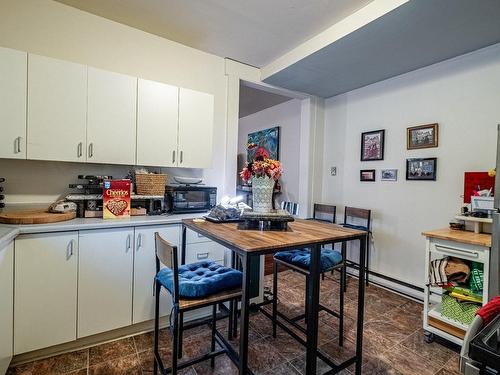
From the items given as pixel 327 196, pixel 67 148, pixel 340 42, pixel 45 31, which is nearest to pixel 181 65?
pixel 45 31

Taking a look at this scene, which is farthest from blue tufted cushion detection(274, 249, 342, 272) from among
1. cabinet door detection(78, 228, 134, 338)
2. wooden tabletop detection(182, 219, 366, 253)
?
cabinet door detection(78, 228, 134, 338)

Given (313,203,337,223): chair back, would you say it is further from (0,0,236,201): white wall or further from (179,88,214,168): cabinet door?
(179,88,214,168): cabinet door

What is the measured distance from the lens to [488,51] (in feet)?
7.76

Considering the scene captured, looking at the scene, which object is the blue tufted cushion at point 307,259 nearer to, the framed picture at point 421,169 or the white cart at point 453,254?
the white cart at point 453,254

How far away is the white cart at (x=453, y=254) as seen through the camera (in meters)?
1.83

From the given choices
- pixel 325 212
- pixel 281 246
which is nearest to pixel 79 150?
pixel 281 246

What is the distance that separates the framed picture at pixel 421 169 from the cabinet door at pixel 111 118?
295cm

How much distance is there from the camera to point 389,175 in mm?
3152

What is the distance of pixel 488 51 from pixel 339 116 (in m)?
1.67

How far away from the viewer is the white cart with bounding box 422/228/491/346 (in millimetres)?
1833

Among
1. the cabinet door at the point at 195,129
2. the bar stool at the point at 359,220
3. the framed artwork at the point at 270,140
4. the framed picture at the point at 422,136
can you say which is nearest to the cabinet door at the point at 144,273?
the cabinet door at the point at 195,129

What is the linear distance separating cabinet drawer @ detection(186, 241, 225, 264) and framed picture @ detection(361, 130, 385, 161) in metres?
2.29

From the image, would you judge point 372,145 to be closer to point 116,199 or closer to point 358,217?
point 358,217

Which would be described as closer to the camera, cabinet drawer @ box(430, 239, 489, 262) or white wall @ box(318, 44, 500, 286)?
cabinet drawer @ box(430, 239, 489, 262)
